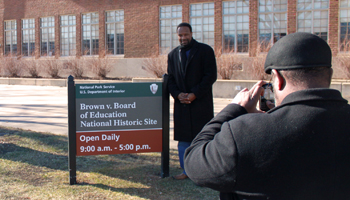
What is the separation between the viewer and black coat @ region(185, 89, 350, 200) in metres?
1.17

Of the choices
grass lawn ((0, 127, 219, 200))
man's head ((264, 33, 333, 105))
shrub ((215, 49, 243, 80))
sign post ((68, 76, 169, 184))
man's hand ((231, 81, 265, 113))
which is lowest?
grass lawn ((0, 127, 219, 200))

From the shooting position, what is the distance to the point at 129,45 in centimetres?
2350

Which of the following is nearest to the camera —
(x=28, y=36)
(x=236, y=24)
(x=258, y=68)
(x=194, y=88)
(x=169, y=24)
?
(x=194, y=88)

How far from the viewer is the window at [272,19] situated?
64.5ft

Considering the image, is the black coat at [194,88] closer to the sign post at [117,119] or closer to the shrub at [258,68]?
the sign post at [117,119]

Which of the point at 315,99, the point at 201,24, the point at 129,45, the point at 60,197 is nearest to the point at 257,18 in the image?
the point at 201,24

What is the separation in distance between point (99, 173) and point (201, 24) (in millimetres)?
18251

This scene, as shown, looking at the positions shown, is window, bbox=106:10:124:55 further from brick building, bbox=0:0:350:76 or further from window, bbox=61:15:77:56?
window, bbox=61:15:77:56

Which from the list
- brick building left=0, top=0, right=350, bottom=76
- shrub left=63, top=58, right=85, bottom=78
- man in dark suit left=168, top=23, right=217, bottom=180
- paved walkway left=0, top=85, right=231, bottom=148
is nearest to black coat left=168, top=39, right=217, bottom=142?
man in dark suit left=168, top=23, right=217, bottom=180

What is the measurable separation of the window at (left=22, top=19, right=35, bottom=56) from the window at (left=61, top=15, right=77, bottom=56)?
3.28 metres

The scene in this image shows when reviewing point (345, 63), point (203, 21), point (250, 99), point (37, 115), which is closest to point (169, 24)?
point (203, 21)

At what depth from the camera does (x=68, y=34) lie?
26250 millimetres

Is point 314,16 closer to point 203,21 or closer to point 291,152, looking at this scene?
point 203,21

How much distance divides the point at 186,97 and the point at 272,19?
56.5 ft
